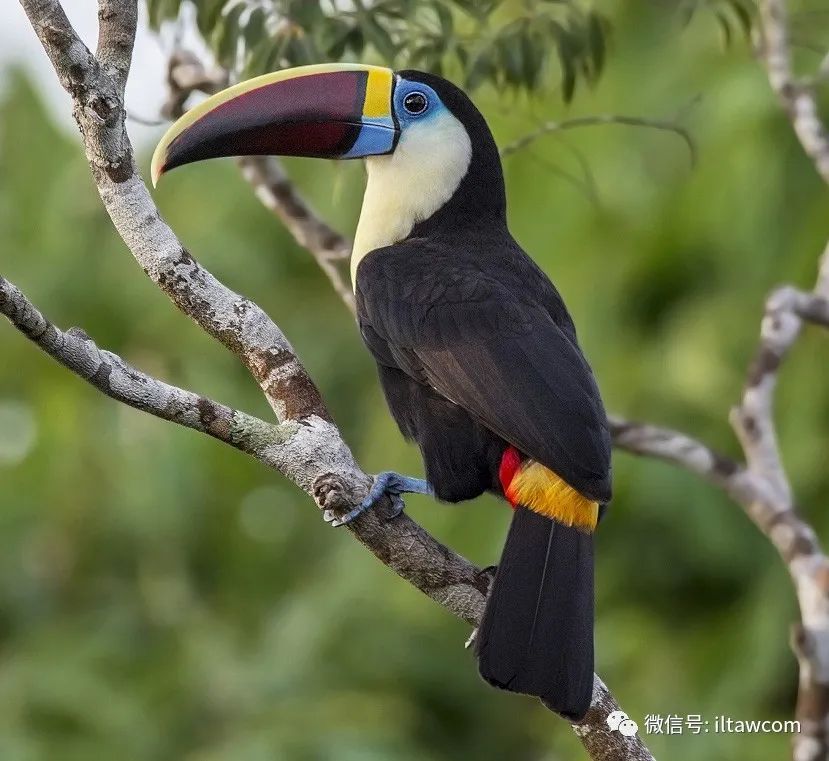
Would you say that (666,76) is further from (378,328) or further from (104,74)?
(104,74)

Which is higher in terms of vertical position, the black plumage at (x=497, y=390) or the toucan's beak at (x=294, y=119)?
the toucan's beak at (x=294, y=119)

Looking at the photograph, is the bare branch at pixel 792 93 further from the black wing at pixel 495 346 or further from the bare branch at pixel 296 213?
the bare branch at pixel 296 213

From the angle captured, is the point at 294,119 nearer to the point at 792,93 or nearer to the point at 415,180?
the point at 415,180

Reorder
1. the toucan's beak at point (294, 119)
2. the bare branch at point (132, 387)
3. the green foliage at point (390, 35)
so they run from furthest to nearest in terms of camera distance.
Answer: the green foliage at point (390, 35), the toucan's beak at point (294, 119), the bare branch at point (132, 387)

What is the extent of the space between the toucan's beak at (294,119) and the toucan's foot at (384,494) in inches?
34.8

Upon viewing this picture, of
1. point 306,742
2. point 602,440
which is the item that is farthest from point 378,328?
point 306,742

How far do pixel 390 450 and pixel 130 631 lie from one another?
7.89ft

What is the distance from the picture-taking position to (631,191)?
301 inches

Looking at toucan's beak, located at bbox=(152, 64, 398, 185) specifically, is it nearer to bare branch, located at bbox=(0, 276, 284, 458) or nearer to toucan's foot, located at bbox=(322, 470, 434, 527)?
bare branch, located at bbox=(0, 276, 284, 458)

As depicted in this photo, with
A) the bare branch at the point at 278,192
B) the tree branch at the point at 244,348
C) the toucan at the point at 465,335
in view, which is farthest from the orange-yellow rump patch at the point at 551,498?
the bare branch at the point at 278,192

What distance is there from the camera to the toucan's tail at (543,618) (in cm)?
266

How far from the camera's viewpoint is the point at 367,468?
21.8 ft

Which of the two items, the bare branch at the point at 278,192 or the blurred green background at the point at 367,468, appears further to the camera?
the blurred green background at the point at 367,468

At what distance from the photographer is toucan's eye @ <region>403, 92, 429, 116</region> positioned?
371 centimetres
